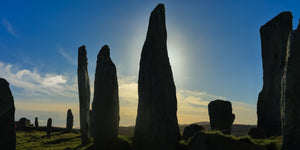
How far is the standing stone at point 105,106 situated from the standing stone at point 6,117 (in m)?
5.90

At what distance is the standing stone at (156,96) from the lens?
49.2ft

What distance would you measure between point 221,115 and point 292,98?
14.3 meters

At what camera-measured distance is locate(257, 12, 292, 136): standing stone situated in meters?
24.0

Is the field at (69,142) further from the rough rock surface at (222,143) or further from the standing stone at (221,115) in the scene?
the standing stone at (221,115)

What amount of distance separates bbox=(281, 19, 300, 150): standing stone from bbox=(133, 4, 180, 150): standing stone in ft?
22.3

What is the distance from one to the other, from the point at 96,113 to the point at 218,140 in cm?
1033

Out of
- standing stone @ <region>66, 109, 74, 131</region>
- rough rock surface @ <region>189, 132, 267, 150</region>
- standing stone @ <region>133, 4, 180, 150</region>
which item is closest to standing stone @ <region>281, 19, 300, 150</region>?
rough rock surface @ <region>189, 132, 267, 150</region>

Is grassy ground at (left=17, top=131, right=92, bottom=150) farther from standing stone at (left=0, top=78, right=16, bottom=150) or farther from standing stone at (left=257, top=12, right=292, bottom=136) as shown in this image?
standing stone at (left=257, top=12, right=292, bottom=136)

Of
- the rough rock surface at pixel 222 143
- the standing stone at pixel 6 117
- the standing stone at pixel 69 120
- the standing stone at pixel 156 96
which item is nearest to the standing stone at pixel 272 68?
the rough rock surface at pixel 222 143

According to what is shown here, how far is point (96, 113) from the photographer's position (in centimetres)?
1856

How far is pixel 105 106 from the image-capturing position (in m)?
18.5

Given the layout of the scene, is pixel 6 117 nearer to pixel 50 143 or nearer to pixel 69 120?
pixel 50 143

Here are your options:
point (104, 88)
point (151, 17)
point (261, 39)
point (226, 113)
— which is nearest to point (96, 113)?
point (104, 88)

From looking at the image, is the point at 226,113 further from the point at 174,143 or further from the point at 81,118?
the point at 81,118
